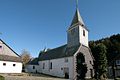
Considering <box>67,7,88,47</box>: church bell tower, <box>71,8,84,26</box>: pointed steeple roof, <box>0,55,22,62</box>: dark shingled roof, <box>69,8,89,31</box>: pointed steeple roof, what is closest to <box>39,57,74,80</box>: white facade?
Result: <box>67,7,88,47</box>: church bell tower

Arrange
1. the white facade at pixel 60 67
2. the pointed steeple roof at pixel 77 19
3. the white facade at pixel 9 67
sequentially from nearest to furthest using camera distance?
the white facade at pixel 9 67 → the white facade at pixel 60 67 → the pointed steeple roof at pixel 77 19

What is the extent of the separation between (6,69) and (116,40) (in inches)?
1804

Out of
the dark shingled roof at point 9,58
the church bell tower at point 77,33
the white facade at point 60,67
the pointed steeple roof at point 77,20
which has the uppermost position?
the pointed steeple roof at point 77,20

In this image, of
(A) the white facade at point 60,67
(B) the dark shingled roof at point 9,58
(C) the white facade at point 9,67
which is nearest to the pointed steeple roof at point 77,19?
(A) the white facade at point 60,67

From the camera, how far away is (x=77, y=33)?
41906 millimetres

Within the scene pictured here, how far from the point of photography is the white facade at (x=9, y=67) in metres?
37.0

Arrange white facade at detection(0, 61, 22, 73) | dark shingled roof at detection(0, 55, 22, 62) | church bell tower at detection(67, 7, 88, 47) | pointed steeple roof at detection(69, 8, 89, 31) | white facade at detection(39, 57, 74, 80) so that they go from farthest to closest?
pointed steeple roof at detection(69, 8, 89, 31) < church bell tower at detection(67, 7, 88, 47) < white facade at detection(39, 57, 74, 80) < dark shingled roof at detection(0, 55, 22, 62) < white facade at detection(0, 61, 22, 73)

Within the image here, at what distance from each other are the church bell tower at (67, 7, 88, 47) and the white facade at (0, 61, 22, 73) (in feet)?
46.7

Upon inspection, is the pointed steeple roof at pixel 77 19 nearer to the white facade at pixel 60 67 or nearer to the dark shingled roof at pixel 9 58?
the white facade at pixel 60 67

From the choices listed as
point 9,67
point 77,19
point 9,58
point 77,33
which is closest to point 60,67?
point 77,33

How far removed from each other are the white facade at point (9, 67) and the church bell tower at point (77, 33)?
14.2 metres

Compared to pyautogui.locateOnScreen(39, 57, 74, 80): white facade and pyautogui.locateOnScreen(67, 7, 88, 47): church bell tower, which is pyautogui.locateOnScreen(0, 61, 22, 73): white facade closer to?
pyautogui.locateOnScreen(39, 57, 74, 80): white facade

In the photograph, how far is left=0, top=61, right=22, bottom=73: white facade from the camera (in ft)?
121

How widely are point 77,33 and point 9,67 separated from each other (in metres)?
17.9
